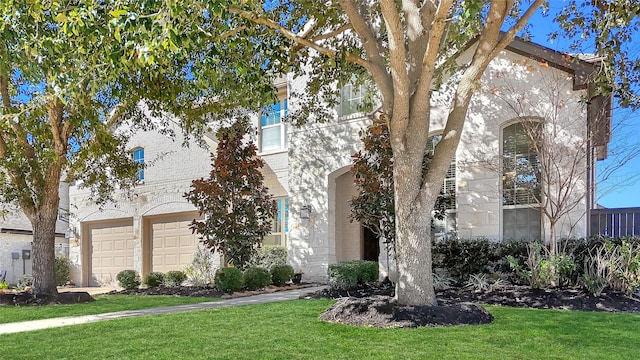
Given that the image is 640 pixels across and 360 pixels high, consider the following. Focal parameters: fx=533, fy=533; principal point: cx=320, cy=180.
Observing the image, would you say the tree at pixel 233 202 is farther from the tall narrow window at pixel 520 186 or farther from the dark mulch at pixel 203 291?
the tall narrow window at pixel 520 186

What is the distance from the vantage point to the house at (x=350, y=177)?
34.5 ft

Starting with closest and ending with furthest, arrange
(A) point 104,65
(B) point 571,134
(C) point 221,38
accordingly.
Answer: (A) point 104,65, (C) point 221,38, (B) point 571,134

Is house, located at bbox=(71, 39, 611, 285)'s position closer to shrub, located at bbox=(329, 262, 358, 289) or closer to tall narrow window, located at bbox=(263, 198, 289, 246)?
tall narrow window, located at bbox=(263, 198, 289, 246)

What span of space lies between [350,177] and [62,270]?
443 inches

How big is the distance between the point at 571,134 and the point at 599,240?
217 centimetres

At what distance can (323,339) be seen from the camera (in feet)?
19.7

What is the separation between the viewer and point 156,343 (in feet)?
19.8

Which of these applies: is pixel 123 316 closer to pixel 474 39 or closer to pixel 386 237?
pixel 386 237

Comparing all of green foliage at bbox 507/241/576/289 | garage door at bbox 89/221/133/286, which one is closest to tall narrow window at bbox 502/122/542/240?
green foliage at bbox 507/241/576/289

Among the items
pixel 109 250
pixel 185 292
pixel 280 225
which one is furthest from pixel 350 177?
pixel 109 250

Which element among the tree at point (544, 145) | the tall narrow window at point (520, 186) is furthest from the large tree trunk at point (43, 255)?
the tall narrow window at point (520, 186)

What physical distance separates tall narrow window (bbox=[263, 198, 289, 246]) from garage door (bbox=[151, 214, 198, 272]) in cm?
262

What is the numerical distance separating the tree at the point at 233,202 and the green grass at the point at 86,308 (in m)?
1.70

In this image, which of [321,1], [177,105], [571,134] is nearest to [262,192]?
[177,105]
